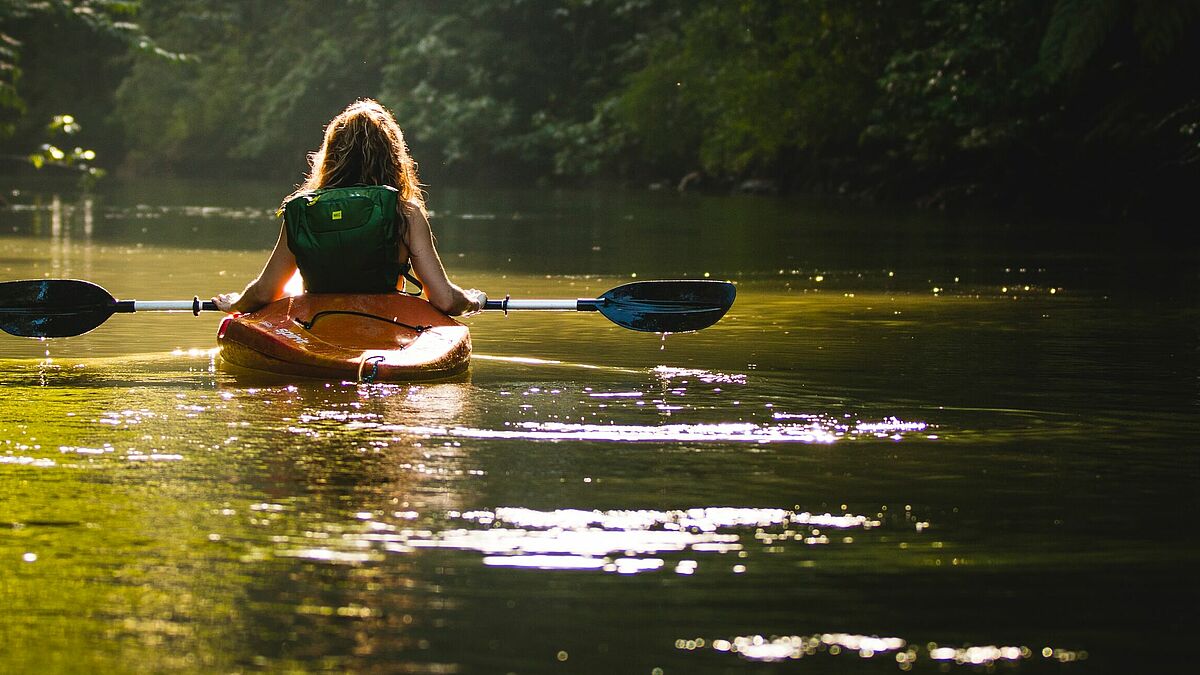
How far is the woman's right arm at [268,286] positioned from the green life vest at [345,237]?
83 mm

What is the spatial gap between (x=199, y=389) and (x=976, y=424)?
123 inches

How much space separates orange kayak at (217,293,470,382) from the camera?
8398 millimetres

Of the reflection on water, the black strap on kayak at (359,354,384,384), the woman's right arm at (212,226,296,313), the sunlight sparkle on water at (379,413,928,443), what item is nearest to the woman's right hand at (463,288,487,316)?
the woman's right arm at (212,226,296,313)

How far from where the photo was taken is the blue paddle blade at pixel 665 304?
970cm

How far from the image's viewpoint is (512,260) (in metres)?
18.5

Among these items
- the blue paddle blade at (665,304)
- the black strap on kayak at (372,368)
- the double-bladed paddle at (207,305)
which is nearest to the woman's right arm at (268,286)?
the double-bladed paddle at (207,305)

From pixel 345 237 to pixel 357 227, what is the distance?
0.25 feet

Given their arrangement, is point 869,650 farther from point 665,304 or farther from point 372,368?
point 665,304

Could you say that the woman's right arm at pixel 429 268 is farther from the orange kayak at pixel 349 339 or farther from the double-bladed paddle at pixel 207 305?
the double-bladed paddle at pixel 207 305

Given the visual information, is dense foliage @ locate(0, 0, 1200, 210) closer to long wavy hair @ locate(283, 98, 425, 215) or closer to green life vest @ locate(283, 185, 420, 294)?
long wavy hair @ locate(283, 98, 425, 215)

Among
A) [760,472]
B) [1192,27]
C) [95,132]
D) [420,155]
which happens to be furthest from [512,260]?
[95,132]

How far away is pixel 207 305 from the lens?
9.17m

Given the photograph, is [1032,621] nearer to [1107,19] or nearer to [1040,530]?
→ [1040,530]

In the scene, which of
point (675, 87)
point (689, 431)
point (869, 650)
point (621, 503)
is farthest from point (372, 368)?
point (675, 87)
